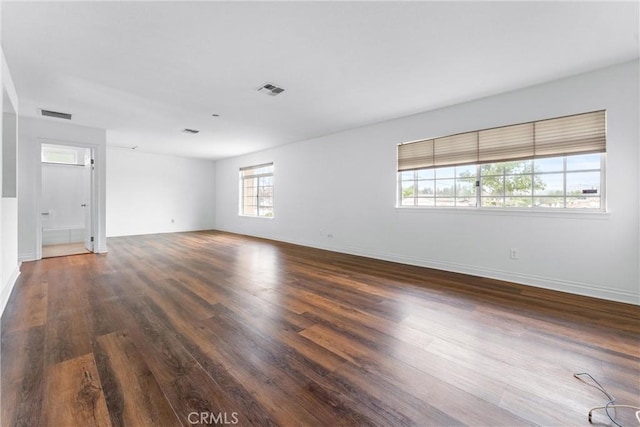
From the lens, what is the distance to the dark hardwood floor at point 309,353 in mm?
1311

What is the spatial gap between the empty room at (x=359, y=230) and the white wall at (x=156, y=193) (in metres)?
2.19

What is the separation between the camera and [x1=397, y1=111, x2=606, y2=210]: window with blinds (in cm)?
298

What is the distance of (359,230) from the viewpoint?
5156 millimetres

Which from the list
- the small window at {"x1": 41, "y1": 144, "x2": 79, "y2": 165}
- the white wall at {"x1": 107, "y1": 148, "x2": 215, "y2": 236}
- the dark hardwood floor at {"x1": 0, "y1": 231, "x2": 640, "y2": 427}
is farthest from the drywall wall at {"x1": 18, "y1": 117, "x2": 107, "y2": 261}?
the small window at {"x1": 41, "y1": 144, "x2": 79, "y2": 165}

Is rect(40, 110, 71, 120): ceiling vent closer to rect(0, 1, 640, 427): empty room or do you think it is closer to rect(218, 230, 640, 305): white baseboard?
rect(0, 1, 640, 427): empty room

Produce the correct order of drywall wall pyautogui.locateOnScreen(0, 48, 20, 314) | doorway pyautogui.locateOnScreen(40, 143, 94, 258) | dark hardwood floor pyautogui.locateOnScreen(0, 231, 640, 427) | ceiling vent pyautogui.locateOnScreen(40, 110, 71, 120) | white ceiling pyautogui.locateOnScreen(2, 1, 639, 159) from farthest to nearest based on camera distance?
doorway pyautogui.locateOnScreen(40, 143, 94, 258), ceiling vent pyautogui.locateOnScreen(40, 110, 71, 120), drywall wall pyautogui.locateOnScreen(0, 48, 20, 314), white ceiling pyautogui.locateOnScreen(2, 1, 639, 159), dark hardwood floor pyautogui.locateOnScreen(0, 231, 640, 427)

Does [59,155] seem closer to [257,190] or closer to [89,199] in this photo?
[89,199]

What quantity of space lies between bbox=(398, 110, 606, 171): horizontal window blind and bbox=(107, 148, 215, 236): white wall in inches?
277

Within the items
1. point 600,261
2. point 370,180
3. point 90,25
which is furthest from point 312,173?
point 600,261

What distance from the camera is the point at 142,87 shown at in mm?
3305

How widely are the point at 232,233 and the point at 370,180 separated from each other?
16.8ft

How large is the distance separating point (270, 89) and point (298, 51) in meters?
0.95

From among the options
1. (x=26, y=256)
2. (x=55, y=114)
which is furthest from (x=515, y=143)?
(x=26, y=256)

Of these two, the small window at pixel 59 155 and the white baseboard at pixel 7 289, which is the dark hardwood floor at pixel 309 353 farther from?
the small window at pixel 59 155
